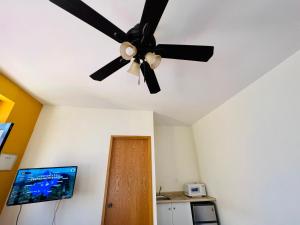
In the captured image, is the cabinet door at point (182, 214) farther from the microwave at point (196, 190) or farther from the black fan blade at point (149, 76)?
the black fan blade at point (149, 76)

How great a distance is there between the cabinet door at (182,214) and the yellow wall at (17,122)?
2685 mm

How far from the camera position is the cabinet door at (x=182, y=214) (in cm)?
244

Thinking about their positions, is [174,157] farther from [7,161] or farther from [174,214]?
[7,161]

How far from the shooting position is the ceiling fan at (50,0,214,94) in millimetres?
777

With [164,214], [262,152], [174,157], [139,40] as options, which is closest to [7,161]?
[139,40]

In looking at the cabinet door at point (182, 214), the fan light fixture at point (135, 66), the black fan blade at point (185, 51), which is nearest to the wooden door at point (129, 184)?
the cabinet door at point (182, 214)

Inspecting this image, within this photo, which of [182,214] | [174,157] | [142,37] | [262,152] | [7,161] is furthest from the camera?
[174,157]

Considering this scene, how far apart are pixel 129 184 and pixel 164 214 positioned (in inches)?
33.6

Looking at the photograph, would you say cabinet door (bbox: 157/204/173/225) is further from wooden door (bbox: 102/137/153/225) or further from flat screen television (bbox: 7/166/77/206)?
flat screen television (bbox: 7/166/77/206)

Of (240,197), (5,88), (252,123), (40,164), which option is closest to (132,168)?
(40,164)

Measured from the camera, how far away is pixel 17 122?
207cm

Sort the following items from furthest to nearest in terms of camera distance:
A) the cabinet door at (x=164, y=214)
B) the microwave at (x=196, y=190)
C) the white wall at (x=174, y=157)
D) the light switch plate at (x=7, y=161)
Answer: the white wall at (x=174, y=157)
the microwave at (x=196, y=190)
the cabinet door at (x=164, y=214)
the light switch plate at (x=7, y=161)

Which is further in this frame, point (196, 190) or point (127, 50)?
point (196, 190)

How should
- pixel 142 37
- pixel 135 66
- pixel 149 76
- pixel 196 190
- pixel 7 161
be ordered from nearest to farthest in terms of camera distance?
pixel 142 37 < pixel 135 66 < pixel 149 76 < pixel 7 161 < pixel 196 190
